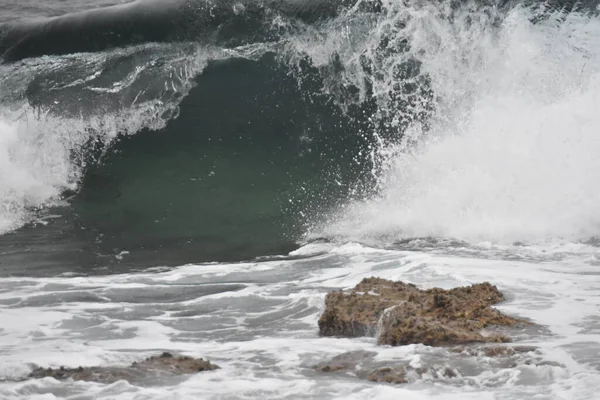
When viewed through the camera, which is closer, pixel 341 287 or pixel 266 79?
pixel 341 287

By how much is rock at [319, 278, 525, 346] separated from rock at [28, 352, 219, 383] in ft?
3.27

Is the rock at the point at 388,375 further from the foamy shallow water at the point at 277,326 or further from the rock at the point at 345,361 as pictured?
the rock at the point at 345,361

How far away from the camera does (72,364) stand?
486 cm

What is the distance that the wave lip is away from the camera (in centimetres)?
1120

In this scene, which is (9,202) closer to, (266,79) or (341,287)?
(266,79)

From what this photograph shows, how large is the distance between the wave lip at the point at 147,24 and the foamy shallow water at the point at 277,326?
393 cm

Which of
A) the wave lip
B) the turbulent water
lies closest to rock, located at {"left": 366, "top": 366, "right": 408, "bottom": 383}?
the turbulent water

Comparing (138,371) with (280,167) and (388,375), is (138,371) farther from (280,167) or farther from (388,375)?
(280,167)

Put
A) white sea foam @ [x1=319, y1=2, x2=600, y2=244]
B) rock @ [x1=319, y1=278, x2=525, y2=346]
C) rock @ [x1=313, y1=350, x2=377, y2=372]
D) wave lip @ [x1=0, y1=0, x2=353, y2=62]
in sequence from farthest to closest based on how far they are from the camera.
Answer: wave lip @ [x1=0, y1=0, x2=353, y2=62]
white sea foam @ [x1=319, y1=2, x2=600, y2=244]
rock @ [x1=319, y1=278, x2=525, y2=346]
rock @ [x1=313, y1=350, x2=377, y2=372]

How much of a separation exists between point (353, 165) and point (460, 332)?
224 inches

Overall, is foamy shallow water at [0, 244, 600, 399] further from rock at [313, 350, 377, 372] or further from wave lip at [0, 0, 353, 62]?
wave lip at [0, 0, 353, 62]

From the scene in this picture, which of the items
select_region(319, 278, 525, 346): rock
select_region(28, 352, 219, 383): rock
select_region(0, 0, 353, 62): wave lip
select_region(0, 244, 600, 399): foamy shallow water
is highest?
select_region(0, 0, 353, 62): wave lip

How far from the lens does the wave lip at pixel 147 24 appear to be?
441 inches

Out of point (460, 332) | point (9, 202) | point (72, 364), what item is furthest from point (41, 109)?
point (460, 332)
